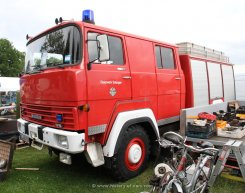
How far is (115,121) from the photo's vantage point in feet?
12.4

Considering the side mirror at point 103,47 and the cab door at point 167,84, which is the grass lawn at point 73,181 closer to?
the cab door at point 167,84

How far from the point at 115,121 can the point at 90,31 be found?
1.44 m

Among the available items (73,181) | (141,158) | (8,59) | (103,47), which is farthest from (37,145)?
(8,59)

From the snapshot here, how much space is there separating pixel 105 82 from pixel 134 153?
1.32 meters

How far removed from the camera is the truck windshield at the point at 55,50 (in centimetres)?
352

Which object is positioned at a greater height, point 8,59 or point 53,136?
point 8,59

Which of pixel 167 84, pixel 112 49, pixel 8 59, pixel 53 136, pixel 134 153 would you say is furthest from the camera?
pixel 8 59

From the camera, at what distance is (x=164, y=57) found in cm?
501

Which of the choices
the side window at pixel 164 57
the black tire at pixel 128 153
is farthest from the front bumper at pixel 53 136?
the side window at pixel 164 57

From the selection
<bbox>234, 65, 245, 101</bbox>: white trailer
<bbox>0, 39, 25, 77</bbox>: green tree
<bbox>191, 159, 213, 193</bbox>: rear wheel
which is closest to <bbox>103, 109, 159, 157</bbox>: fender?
<bbox>191, 159, 213, 193</bbox>: rear wheel

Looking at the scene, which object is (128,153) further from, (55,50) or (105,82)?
Result: (55,50)

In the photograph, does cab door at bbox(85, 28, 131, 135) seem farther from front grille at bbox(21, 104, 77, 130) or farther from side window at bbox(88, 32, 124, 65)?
front grille at bbox(21, 104, 77, 130)

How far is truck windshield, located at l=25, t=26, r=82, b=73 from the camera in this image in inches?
139

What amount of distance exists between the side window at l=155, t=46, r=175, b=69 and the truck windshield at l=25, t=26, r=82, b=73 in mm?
1884
